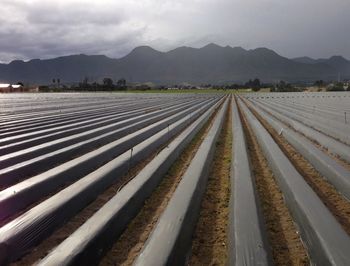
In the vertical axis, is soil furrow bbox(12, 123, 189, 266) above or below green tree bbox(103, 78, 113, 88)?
above

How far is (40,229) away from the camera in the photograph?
12.1 ft

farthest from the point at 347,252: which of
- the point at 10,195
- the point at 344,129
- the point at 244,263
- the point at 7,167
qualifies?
the point at 344,129

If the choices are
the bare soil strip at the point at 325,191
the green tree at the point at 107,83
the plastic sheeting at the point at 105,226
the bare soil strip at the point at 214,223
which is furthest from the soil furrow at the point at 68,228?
the green tree at the point at 107,83

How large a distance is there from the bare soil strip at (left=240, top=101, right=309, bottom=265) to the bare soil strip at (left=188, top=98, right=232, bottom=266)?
17.1 inches

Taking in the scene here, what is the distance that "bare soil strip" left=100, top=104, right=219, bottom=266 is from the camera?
11.2 ft

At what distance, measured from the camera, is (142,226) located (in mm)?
Answer: 4102

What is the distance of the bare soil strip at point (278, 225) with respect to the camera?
3.43 meters

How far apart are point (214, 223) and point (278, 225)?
663 mm

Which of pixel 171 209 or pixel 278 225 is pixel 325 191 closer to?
pixel 278 225

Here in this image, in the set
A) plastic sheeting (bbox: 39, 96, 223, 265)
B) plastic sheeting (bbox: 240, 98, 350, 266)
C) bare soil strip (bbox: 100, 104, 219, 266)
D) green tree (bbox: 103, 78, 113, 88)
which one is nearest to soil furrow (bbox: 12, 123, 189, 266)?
plastic sheeting (bbox: 39, 96, 223, 265)

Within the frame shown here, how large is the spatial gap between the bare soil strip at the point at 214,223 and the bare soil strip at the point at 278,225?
434 millimetres

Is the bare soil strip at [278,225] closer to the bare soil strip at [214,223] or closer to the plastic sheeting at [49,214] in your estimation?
the bare soil strip at [214,223]

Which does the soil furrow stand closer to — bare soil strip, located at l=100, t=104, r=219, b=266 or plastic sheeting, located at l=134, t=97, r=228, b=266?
bare soil strip, located at l=100, t=104, r=219, b=266

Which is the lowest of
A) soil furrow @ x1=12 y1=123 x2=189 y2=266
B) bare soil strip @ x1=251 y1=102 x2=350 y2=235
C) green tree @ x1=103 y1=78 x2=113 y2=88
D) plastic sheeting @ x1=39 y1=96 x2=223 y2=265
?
green tree @ x1=103 y1=78 x2=113 y2=88
